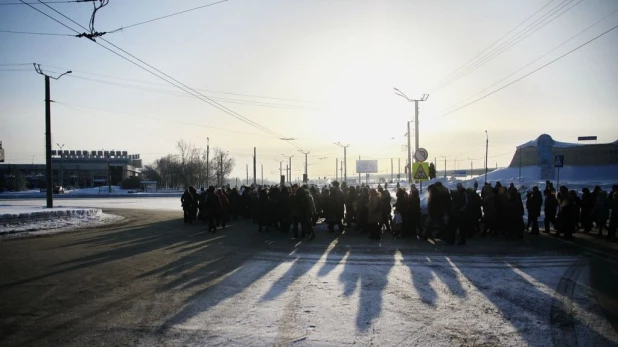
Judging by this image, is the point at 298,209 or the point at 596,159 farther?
the point at 596,159

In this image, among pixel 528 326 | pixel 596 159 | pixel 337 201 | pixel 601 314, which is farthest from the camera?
pixel 596 159

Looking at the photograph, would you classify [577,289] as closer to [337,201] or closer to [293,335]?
[293,335]

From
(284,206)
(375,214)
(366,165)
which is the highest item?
(366,165)

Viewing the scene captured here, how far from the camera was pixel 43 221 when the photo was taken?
61.0 feet

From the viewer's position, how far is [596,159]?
70.9m

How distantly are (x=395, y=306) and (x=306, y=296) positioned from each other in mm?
1524

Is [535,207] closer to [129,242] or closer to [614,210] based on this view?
[614,210]

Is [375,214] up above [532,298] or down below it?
above

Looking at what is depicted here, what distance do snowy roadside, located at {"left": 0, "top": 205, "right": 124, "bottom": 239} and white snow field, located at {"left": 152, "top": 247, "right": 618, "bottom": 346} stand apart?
11827 mm

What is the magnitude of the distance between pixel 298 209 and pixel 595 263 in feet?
28.9

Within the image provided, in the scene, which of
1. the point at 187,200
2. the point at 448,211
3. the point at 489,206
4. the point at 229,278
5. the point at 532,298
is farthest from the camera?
the point at 187,200

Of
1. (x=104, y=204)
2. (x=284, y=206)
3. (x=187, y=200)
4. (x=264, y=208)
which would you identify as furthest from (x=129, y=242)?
(x=104, y=204)

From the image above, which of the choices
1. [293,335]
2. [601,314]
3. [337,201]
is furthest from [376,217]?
[293,335]

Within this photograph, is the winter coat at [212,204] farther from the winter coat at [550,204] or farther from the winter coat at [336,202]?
the winter coat at [550,204]
